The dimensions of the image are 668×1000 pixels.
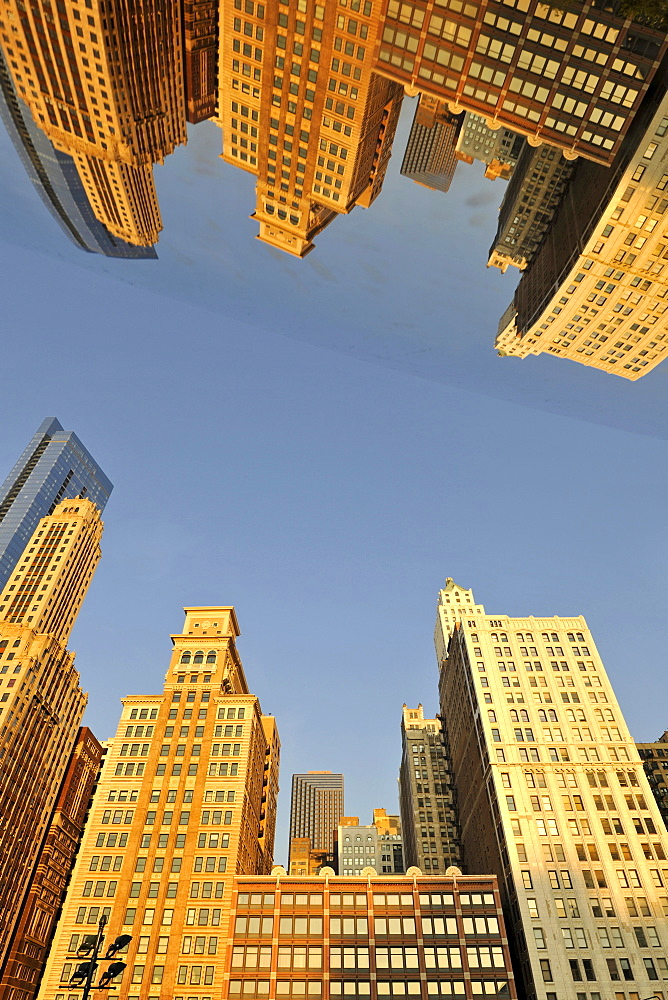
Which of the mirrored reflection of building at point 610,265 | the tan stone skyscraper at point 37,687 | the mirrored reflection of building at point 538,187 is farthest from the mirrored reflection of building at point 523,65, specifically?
the tan stone skyscraper at point 37,687

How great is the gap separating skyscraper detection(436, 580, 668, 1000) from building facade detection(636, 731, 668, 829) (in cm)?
3634

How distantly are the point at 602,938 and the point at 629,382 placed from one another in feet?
266

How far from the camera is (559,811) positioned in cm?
8694

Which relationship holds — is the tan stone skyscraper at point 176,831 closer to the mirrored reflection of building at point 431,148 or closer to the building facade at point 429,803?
the building facade at point 429,803

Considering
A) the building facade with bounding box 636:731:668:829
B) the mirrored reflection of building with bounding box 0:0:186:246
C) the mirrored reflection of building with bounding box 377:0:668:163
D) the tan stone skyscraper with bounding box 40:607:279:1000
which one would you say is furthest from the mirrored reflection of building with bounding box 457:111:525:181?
the building facade with bounding box 636:731:668:829

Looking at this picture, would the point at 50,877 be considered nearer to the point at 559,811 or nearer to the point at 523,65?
the point at 559,811

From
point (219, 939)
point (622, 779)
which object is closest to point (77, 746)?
point (219, 939)

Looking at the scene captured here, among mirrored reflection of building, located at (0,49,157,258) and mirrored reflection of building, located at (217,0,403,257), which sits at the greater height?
mirrored reflection of building, located at (217,0,403,257)

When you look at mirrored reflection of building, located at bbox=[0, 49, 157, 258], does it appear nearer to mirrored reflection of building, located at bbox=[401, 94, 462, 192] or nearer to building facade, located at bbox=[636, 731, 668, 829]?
mirrored reflection of building, located at bbox=[401, 94, 462, 192]

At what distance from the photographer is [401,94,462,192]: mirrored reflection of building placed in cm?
2417

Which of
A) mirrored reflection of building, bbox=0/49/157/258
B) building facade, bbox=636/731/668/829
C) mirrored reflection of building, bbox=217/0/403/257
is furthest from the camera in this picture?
building facade, bbox=636/731/668/829

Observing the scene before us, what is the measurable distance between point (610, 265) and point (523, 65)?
103 ft

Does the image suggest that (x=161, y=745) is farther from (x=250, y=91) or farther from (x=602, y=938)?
(x=250, y=91)

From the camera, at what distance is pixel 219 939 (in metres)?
79.9
